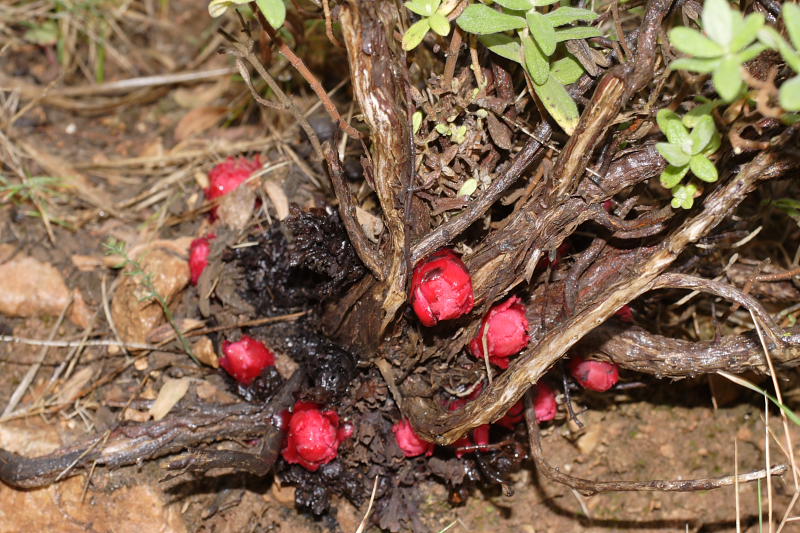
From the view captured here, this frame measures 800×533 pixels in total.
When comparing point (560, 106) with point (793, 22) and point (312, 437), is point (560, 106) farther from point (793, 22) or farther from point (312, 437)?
point (312, 437)

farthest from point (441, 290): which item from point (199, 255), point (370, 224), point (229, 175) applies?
point (229, 175)

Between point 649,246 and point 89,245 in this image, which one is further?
point 89,245

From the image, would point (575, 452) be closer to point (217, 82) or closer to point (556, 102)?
point (556, 102)

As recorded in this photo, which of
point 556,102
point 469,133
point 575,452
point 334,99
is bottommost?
point 575,452

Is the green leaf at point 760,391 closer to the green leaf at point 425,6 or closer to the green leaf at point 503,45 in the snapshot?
the green leaf at point 503,45

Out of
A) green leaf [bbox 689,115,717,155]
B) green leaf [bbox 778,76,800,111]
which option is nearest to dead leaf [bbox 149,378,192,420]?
green leaf [bbox 689,115,717,155]

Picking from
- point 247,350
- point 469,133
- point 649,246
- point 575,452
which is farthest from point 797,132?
point 247,350

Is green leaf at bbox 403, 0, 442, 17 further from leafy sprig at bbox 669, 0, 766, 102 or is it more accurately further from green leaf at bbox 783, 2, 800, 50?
green leaf at bbox 783, 2, 800, 50
